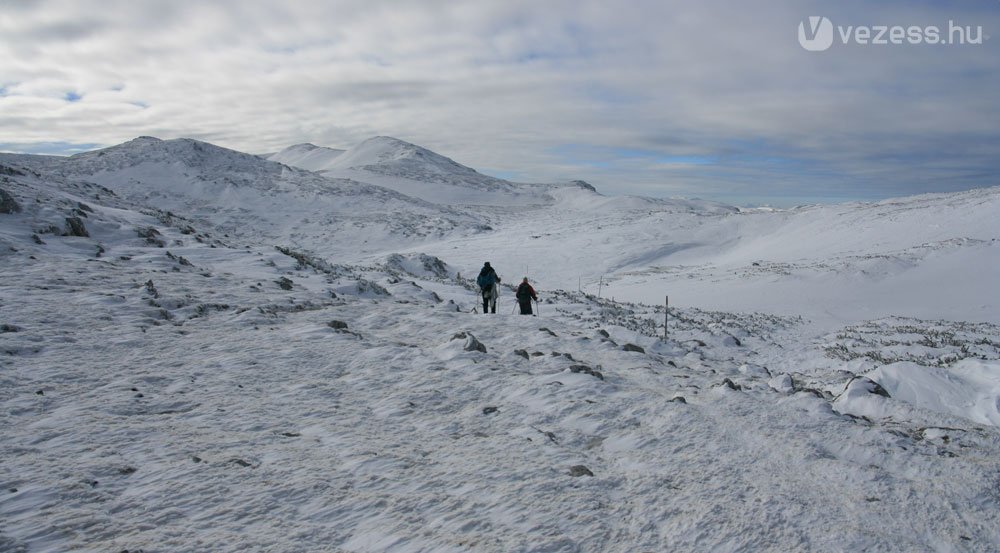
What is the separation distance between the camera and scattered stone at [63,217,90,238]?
1716cm

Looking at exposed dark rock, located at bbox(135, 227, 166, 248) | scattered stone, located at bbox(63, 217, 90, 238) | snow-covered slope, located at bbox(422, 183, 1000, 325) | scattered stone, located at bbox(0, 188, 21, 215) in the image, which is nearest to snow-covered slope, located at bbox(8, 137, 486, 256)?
snow-covered slope, located at bbox(422, 183, 1000, 325)

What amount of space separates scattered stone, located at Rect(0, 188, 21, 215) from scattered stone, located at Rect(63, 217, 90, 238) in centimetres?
138

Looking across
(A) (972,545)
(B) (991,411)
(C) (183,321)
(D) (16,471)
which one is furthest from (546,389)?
(B) (991,411)

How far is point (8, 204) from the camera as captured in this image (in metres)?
17.0

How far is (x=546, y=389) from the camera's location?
7.66 m

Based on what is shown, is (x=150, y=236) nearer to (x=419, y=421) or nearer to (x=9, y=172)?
(x=9, y=172)

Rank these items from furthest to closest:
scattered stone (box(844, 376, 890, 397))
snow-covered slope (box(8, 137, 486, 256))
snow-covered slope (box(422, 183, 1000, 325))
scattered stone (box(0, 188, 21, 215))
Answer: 1. snow-covered slope (box(8, 137, 486, 256))
2. snow-covered slope (box(422, 183, 1000, 325))
3. scattered stone (box(0, 188, 21, 215))
4. scattered stone (box(844, 376, 890, 397))

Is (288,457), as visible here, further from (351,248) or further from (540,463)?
(351,248)

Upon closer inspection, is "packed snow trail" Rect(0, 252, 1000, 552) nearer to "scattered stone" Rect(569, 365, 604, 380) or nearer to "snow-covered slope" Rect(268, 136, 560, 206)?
"scattered stone" Rect(569, 365, 604, 380)

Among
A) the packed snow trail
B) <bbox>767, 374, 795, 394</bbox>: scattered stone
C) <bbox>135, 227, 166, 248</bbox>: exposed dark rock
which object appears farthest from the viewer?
<bbox>135, 227, 166, 248</bbox>: exposed dark rock

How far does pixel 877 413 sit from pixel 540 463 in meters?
5.29

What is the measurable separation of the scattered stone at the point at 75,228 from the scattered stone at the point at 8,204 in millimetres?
1377

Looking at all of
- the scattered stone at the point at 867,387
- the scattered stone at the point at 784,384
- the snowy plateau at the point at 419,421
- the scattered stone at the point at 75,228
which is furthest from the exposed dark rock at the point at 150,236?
the scattered stone at the point at 867,387

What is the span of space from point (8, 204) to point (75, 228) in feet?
6.52
